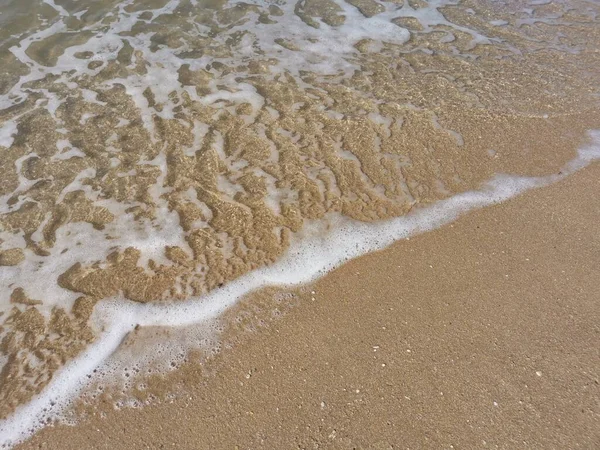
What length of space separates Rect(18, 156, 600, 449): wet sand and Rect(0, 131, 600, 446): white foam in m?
0.13

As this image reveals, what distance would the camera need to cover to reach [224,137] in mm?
4590

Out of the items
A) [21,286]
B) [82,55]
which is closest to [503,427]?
[21,286]

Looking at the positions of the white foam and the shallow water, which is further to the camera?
the shallow water

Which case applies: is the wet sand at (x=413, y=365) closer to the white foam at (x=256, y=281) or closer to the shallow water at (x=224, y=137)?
the white foam at (x=256, y=281)

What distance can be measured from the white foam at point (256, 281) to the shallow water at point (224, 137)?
18mm

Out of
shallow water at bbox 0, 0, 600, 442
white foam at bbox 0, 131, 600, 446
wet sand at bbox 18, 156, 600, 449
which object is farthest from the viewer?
shallow water at bbox 0, 0, 600, 442

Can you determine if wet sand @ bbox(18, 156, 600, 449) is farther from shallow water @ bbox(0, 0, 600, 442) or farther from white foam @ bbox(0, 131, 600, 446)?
shallow water @ bbox(0, 0, 600, 442)

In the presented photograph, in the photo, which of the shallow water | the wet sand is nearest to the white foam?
the shallow water

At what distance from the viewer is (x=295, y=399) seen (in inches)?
104

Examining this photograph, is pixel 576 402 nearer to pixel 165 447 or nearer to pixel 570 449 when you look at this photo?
pixel 570 449

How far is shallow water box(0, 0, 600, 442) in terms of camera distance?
3246mm

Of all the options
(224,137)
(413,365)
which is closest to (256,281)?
(413,365)

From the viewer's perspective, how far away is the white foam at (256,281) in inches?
104

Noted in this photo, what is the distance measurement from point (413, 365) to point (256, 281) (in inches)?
46.2
